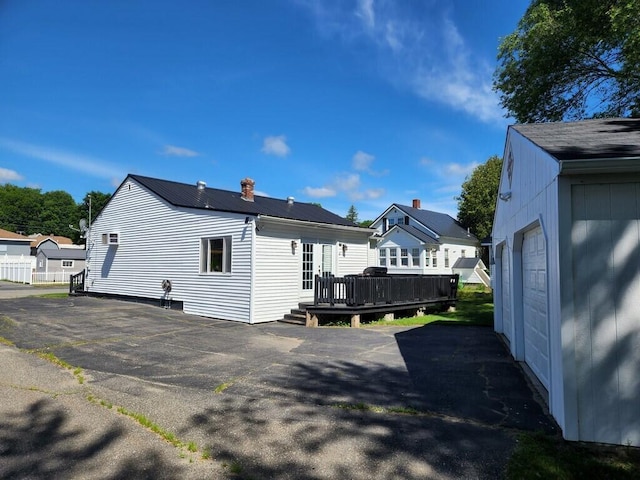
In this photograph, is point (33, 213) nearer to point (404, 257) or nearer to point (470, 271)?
point (404, 257)

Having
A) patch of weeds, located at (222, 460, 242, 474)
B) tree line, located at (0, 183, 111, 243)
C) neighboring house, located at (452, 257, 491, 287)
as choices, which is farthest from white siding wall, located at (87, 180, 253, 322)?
tree line, located at (0, 183, 111, 243)

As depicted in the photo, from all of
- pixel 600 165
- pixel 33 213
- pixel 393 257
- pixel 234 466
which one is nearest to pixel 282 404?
pixel 234 466

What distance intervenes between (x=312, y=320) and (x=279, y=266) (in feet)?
6.92

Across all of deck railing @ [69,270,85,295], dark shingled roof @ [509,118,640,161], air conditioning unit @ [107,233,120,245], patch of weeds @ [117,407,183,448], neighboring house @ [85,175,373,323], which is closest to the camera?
patch of weeds @ [117,407,183,448]

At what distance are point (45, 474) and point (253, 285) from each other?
870cm

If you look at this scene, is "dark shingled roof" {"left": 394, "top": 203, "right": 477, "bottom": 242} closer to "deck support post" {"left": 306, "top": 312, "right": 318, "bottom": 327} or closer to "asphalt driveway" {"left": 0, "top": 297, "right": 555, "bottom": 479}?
"deck support post" {"left": 306, "top": 312, "right": 318, "bottom": 327}

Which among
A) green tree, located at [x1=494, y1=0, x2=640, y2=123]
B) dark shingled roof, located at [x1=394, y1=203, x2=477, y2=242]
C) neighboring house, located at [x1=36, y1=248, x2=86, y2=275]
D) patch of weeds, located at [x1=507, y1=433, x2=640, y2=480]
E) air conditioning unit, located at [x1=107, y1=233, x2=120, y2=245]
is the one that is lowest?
patch of weeds, located at [x1=507, y1=433, x2=640, y2=480]

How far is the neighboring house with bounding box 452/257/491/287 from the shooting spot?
31.6 meters

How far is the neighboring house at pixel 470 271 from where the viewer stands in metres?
31.6

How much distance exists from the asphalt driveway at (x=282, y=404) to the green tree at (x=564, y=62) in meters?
10.9

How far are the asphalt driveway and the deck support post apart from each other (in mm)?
2453

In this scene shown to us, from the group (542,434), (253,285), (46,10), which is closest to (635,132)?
(542,434)

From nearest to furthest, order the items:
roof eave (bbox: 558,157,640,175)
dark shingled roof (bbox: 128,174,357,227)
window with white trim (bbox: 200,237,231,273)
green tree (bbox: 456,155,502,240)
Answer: roof eave (bbox: 558,157,640,175)
window with white trim (bbox: 200,237,231,273)
dark shingled roof (bbox: 128,174,357,227)
green tree (bbox: 456,155,502,240)

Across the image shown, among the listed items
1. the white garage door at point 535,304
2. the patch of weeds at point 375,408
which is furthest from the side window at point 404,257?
the patch of weeds at point 375,408
